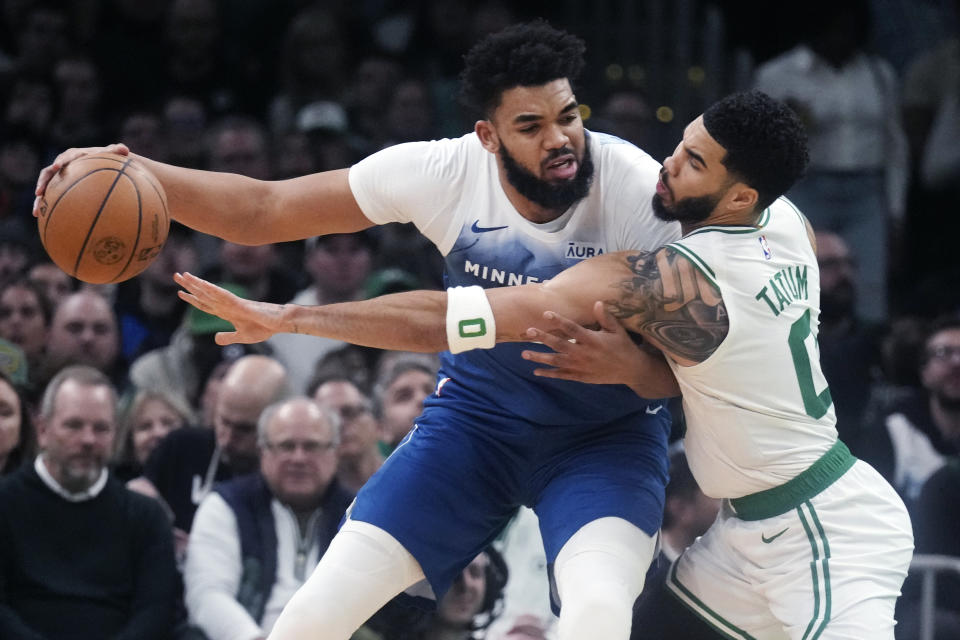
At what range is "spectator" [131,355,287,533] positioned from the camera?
291 inches

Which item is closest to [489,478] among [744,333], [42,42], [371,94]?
[744,333]

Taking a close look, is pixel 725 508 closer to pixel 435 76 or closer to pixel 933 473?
pixel 933 473

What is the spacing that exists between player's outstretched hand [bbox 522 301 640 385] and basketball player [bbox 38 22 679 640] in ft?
0.64

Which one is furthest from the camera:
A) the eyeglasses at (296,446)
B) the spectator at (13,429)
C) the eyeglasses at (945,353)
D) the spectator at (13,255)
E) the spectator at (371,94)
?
the spectator at (371,94)

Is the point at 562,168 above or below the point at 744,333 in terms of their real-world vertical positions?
above

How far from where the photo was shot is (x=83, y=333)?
8031mm

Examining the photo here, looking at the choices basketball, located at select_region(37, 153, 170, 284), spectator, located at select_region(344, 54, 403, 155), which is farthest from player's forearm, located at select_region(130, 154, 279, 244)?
spectator, located at select_region(344, 54, 403, 155)

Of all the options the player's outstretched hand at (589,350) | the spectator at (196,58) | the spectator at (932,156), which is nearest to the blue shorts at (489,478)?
the player's outstretched hand at (589,350)

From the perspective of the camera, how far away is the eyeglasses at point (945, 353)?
7.87 m

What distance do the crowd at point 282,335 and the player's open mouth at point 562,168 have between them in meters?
1.51

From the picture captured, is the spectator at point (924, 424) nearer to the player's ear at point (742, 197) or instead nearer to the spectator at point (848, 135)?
the spectator at point (848, 135)

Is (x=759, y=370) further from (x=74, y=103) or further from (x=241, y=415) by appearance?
(x=74, y=103)

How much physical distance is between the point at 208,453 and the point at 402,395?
1.06 meters

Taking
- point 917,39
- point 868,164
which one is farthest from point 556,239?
point 917,39
